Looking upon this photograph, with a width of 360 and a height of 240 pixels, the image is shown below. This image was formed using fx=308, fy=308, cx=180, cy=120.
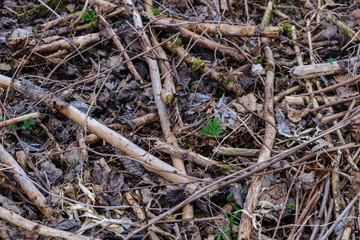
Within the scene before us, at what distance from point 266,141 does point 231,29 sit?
61.7 inches

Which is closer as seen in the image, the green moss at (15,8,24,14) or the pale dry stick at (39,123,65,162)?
the pale dry stick at (39,123,65,162)

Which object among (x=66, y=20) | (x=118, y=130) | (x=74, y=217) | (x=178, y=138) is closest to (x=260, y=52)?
(x=178, y=138)

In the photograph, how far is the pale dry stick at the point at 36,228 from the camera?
2.34m

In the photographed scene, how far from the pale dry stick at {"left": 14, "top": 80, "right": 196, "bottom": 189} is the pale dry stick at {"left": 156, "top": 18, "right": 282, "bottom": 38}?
1.71m

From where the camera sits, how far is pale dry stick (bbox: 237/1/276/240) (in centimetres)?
253

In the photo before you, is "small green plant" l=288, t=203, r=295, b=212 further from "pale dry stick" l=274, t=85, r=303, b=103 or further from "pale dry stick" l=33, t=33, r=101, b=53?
"pale dry stick" l=33, t=33, r=101, b=53

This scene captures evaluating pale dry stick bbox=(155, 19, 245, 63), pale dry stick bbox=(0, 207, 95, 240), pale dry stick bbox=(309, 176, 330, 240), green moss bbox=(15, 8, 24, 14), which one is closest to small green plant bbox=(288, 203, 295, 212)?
pale dry stick bbox=(309, 176, 330, 240)

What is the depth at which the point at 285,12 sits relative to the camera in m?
4.70

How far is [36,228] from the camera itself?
238cm

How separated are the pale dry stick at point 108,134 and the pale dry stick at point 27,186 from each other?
2.10ft

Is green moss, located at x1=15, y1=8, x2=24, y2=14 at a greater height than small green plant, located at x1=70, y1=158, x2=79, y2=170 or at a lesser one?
greater

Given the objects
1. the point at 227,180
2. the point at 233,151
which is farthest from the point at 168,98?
the point at 227,180

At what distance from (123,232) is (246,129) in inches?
62.5

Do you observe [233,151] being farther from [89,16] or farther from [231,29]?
[89,16]
